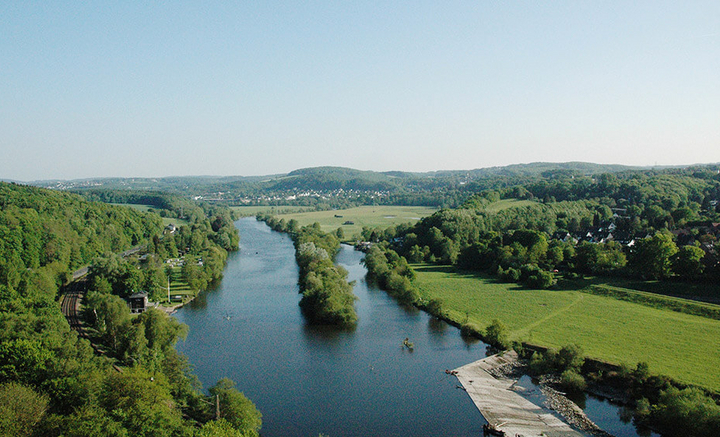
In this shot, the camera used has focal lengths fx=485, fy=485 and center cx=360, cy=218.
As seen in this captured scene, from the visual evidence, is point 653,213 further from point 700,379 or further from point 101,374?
point 101,374

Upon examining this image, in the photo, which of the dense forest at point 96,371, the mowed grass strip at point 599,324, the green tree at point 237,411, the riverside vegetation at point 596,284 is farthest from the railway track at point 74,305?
the mowed grass strip at point 599,324

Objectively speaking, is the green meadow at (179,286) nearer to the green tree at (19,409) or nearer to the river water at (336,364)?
the river water at (336,364)

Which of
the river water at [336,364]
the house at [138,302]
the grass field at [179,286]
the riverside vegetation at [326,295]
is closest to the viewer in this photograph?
the river water at [336,364]

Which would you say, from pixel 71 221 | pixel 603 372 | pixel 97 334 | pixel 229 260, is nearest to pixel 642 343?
pixel 603 372

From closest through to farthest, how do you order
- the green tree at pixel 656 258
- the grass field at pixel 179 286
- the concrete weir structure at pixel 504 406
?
the concrete weir structure at pixel 504 406 → the green tree at pixel 656 258 → the grass field at pixel 179 286

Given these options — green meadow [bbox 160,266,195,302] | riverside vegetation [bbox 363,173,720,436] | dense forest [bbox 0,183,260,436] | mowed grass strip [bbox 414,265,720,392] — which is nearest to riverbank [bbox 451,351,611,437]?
riverside vegetation [bbox 363,173,720,436]

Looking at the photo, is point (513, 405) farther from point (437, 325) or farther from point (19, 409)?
point (19, 409)

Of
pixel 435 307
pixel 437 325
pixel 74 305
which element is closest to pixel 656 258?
pixel 435 307
